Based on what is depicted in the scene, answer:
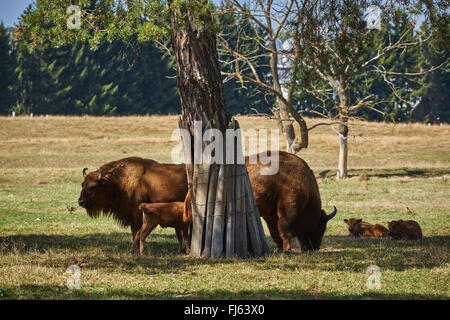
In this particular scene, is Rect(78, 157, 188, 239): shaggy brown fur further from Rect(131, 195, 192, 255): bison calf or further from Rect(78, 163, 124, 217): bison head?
Rect(131, 195, 192, 255): bison calf

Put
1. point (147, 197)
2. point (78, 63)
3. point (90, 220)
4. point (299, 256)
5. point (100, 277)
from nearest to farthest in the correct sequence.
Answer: point (100, 277) → point (299, 256) → point (147, 197) → point (90, 220) → point (78, 63)

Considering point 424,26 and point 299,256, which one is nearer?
point 299,256

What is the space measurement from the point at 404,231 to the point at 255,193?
3912 mm

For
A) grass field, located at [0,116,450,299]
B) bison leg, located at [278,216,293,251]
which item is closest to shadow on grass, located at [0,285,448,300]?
grass field, located at [0,116,450,299]

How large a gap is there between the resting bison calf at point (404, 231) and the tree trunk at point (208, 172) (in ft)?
13.6

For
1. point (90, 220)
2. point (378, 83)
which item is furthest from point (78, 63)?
point (90, 220)

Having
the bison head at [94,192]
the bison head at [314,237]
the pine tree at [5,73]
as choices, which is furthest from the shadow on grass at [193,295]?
the pine tree at [5,73]

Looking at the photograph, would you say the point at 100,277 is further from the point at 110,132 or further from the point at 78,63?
the point at 78,63

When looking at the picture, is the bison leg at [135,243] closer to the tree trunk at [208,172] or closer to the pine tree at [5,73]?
the tree trunk at [208,172]

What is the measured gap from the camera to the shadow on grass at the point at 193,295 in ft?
27.7

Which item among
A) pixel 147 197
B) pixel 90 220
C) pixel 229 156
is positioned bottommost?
pixel 90 220

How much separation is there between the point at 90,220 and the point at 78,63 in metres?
67.7

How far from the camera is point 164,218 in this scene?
12.6m

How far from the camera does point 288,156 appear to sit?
13609 mm
